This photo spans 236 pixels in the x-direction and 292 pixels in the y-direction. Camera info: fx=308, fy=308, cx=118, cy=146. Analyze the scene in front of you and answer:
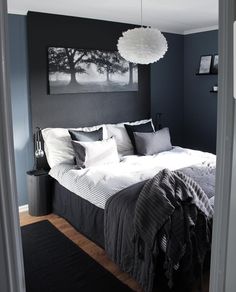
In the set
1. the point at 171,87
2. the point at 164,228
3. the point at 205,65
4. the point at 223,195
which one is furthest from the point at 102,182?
the point at 205,65

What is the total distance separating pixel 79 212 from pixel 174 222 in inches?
51.5

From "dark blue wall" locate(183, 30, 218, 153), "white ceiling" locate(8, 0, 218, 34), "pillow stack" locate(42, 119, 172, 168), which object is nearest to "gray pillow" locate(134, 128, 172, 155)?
"pillow stack" locate(42, 119, 172, 168)

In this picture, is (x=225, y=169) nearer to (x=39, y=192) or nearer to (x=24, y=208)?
(x=39, y=192)

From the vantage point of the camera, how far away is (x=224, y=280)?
105 centimetres

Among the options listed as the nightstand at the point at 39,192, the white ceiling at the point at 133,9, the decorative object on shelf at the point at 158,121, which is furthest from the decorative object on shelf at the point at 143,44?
the decorative object on shelf at the point at 158,121

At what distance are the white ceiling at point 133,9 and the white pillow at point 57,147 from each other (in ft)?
4.55

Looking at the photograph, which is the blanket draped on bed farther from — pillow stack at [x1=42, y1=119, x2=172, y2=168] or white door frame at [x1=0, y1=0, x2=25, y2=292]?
white door frame at [x1=0, y1=0, x2=25, y2=292]

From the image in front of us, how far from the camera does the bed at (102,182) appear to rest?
2.71 metres

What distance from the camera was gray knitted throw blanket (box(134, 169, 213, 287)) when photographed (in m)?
2.09

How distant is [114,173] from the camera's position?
3.11 metres

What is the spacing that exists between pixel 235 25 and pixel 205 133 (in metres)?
4.26

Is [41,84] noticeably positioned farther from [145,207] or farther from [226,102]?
[226,102]

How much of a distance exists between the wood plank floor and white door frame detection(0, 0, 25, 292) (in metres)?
1.77

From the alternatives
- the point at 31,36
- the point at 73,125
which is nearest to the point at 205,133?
the point at 73,125
